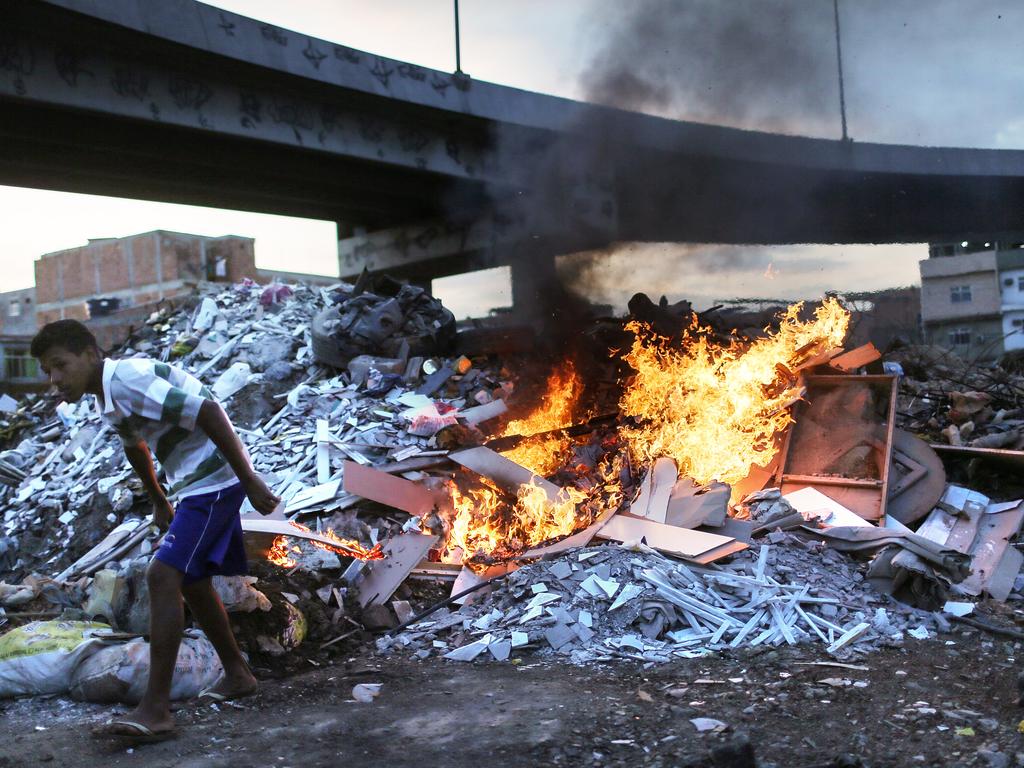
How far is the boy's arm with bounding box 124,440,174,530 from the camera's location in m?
4.04

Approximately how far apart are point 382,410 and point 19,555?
3.75 m

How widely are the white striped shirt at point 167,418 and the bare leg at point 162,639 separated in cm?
36

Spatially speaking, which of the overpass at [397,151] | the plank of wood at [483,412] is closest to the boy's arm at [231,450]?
the plank of wood at [483,412]

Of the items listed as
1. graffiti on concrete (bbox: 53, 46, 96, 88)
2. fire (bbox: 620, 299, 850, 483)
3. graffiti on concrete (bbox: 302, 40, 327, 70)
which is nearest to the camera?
fire (bbox: 620, 299, 850, 483)

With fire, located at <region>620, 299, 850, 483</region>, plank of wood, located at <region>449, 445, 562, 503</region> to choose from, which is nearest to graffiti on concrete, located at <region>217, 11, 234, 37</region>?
fire, located at <region>620, 299, 850, 483</region>

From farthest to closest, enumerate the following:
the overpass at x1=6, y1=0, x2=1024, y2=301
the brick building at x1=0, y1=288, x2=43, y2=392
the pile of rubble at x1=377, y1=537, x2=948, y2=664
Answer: the brick building at x1=0, y1=288, x2=43, y2=392 < the overpass at x1=6, y1=0, x2=1024, y2=301 < the pile of rubble at x1=377, y1=537, x2=948, y2=664

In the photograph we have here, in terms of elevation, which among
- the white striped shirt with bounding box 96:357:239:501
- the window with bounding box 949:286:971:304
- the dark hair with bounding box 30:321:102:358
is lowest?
the white striped shirt with bounding box 96:357:239:501

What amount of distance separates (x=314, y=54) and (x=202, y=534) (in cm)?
1003

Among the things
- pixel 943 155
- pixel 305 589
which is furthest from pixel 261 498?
pixel 943 155

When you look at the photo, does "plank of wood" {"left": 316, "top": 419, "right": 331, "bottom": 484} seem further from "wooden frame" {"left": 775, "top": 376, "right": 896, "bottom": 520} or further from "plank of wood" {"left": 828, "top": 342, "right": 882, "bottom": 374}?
"plank of wood" {"left": 828, "top": 342, "right": 882, "bottom": 374}

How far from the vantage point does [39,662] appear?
426 centimetres

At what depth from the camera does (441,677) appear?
453cm

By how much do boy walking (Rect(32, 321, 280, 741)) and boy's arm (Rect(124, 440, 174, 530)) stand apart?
5.0 inches

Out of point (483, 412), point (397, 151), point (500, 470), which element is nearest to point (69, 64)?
point (397, 151)
